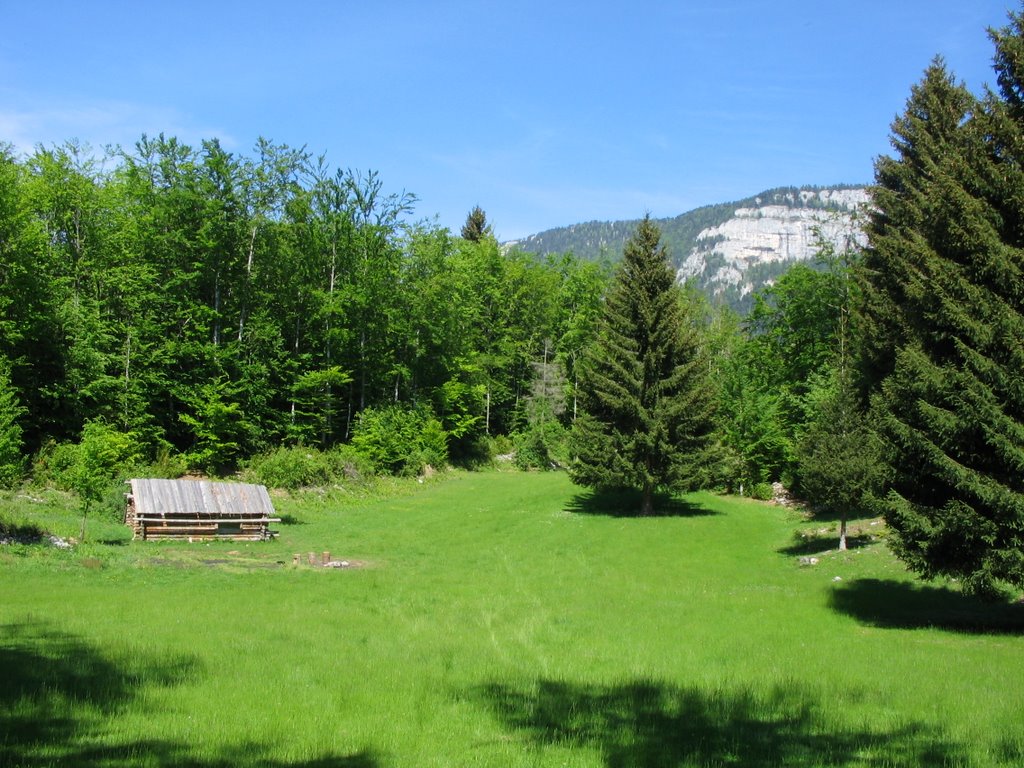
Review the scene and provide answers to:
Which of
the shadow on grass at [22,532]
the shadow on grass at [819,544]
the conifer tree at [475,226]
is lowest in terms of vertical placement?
the shadow on grass at [819,544]

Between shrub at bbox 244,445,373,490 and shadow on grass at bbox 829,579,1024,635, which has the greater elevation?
shrub at bbox 244,445,373,490

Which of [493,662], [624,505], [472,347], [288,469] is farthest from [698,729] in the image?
[472,347]

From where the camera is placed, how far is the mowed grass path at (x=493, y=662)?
8484 mm

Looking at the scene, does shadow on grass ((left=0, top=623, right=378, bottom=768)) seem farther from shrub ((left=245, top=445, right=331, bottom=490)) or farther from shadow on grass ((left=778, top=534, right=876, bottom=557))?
shrub ((left=245, top=445, right=331, bottom=490))

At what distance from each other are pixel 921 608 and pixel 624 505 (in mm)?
23388

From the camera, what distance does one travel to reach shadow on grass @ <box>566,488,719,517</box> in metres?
40.7

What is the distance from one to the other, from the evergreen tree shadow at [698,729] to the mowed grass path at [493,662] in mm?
49

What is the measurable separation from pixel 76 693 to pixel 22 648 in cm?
336

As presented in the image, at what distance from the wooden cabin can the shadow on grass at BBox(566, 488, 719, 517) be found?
16076mm

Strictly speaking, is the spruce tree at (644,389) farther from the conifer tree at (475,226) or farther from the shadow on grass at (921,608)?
the conifer tree at (475,226)

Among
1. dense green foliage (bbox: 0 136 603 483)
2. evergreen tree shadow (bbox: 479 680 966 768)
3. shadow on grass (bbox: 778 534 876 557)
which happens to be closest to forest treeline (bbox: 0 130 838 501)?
dense green foliage (bbox: 0 136 603 483)

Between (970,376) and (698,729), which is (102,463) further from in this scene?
(970,376)

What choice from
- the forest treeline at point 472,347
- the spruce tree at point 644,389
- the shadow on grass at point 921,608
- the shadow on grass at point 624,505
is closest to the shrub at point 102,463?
the forest treeline at point 472,347

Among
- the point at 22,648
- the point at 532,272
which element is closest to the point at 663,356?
the point at 22,648
